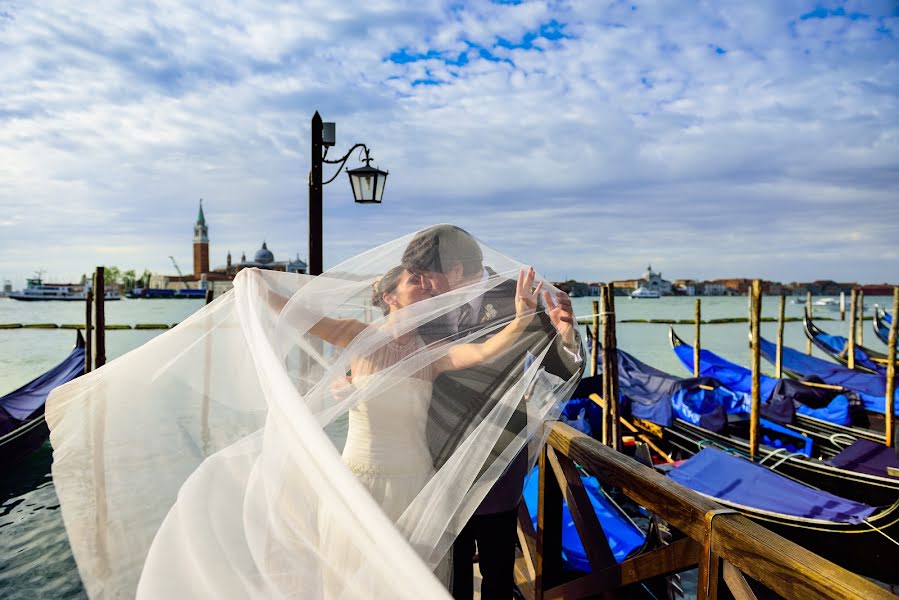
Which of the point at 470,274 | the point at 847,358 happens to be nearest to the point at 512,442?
the point at 470,274

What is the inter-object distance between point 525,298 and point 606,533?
120 inches

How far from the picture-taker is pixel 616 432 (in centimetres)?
738

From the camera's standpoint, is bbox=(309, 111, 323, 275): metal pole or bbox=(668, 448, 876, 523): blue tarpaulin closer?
bbox=(668, 448, 876, 523): blue tarpaulin

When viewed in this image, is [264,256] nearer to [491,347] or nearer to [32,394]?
[32,394]

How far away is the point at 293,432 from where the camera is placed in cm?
113

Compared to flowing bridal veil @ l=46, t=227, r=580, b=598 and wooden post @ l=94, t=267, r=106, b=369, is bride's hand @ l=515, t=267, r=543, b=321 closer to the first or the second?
flowing bridal veil @ l=46, t=227, r=580, b=598

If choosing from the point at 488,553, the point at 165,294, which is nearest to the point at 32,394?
the point at 488,553

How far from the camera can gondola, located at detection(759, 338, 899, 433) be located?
891cm

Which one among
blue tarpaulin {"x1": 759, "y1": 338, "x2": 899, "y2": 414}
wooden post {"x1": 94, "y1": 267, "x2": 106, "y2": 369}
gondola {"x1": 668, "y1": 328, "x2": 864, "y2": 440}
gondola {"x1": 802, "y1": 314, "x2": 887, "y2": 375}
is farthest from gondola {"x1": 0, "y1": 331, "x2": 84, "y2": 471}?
gondola {"x1": 802, "y1": 314, "x2": 887, "y2": 375}

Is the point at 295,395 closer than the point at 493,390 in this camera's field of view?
Yes

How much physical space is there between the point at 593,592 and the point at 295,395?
1.49 metres

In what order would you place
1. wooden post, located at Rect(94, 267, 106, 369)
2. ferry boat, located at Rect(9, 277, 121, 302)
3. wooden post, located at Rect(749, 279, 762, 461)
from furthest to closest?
ferry boat, located at Rect(9, 277, 121, 302), wooden post, located at Rect(749, 279, 762, 461), wooden post, located at Rect(94, 267, 106, 369)

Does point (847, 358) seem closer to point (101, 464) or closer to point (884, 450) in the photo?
point (884, 450)

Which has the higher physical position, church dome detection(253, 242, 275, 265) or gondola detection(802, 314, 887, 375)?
church dome detection(253, 242, 275, 265)
